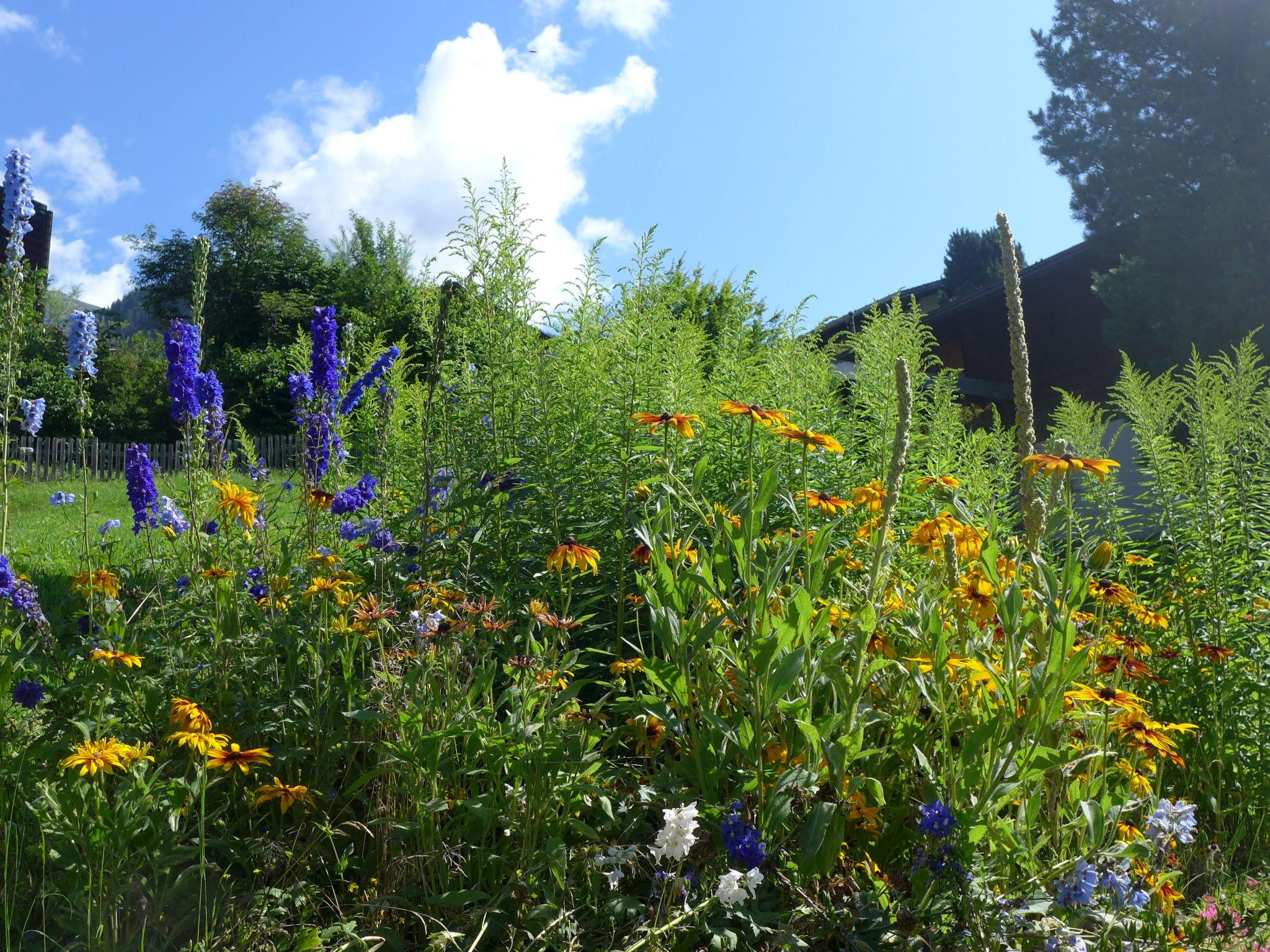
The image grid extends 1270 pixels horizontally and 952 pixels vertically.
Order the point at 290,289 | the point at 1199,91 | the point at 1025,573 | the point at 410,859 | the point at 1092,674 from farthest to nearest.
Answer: the point at 290,289 < the point at 1199,91 < the point at 1092,674 < the point at 1025,573 < the point at 410,859

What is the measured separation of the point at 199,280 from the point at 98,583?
1273 millimetres

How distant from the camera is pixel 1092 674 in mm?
2352

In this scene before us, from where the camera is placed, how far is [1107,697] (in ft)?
6.84

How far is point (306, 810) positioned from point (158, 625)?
3.05 ft

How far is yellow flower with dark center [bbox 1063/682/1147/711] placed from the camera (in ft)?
6.35

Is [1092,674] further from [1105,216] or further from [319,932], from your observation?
[1105,216]

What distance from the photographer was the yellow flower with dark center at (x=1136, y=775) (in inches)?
87.6

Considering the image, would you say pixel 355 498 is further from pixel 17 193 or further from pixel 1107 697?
pixel 1107 697

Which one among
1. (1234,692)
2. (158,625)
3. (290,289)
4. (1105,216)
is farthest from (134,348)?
(1234,692)

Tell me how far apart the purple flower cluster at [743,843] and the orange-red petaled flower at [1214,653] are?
5.78ft

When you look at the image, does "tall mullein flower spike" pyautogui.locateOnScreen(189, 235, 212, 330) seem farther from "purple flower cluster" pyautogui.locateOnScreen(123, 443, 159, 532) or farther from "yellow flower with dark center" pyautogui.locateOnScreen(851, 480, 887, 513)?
"yellow flower with dark center" pyautogui.locateOnScreen(851, 480, 887, 513)

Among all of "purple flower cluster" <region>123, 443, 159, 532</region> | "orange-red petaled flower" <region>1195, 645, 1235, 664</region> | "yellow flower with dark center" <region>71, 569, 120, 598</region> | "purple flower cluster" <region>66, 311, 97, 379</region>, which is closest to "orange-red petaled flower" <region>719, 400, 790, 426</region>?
"orange-red petaled flower" <region>1195, 645, 1235, 664</region>

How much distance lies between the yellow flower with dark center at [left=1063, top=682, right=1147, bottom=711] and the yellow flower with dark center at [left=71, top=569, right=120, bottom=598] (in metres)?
2.42

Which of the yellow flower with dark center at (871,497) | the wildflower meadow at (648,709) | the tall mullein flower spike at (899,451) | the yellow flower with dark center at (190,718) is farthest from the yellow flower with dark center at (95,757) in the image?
the yellow flower with dark center at (871,497)
